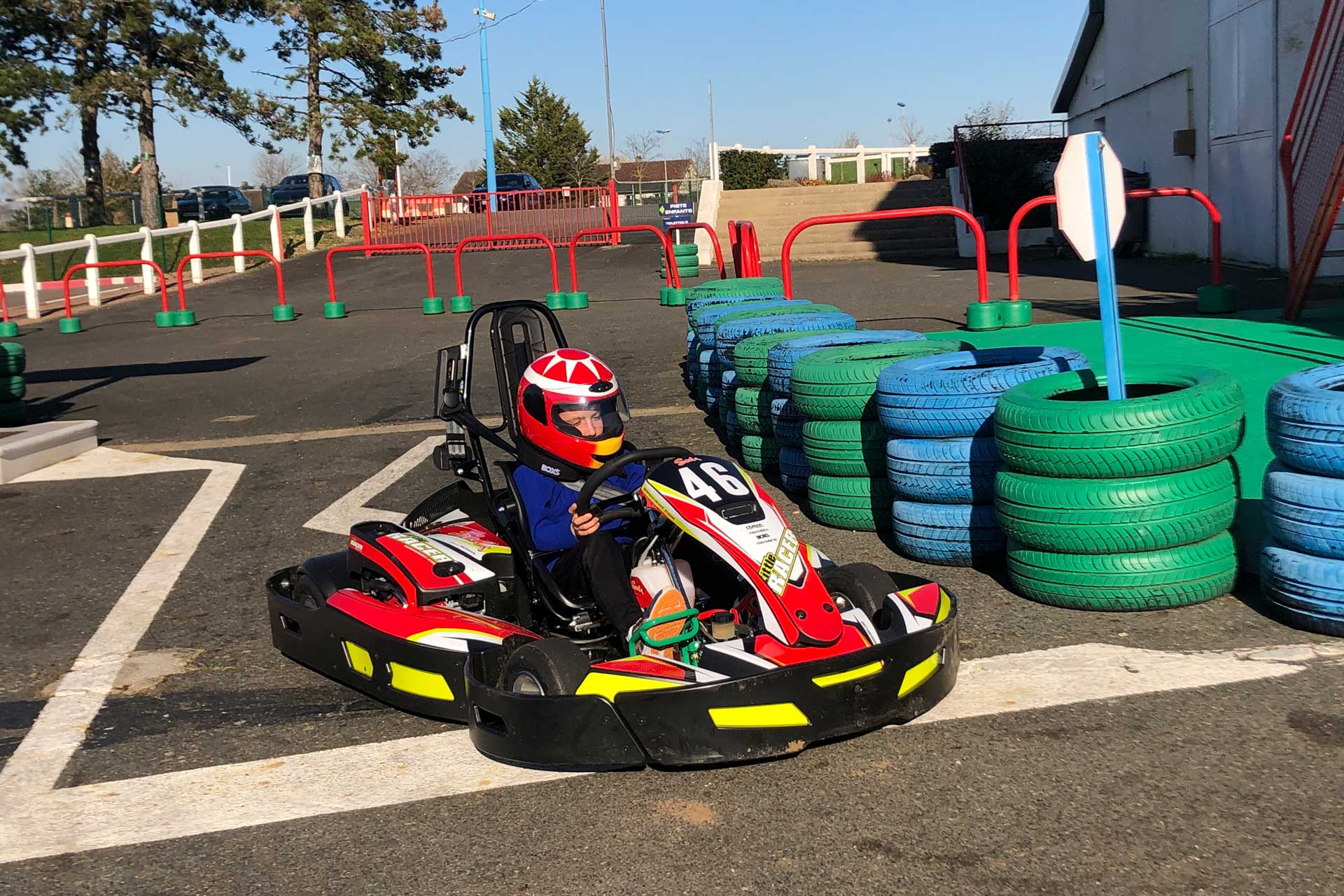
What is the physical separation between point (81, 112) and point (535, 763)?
126 ft

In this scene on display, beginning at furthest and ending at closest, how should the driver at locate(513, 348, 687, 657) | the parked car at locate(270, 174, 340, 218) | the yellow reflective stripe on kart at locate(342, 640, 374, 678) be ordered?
the parked car at locate(270, 174, 340, 218)
the driver at locate(513, 348, 687, 657)
the yellow reflective stripe on kart at locate(342, 640, 374, 678)

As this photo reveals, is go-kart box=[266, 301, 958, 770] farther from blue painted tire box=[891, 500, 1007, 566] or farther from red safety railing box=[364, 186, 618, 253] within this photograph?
red safety railing box=[364, 186, 618, 253]

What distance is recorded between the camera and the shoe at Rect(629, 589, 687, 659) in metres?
4.20

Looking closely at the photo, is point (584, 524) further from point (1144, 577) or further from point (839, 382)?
point (839, 382)

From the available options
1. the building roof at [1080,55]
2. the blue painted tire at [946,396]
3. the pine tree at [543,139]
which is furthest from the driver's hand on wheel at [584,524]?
the pine tree at [543,139]

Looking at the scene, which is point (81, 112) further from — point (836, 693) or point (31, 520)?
point (836, 693)

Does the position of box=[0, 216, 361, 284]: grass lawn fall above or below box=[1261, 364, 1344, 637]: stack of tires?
above

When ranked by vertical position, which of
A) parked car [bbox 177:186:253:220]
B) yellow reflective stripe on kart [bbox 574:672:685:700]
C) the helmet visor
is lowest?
yellow reflective stripe on kart [bbox 574:672:685:700]

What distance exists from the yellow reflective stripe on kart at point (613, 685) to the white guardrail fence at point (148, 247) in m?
20.8

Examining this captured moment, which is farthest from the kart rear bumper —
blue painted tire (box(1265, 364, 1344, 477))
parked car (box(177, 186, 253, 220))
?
parked car (box(177, 186, 253, 220))

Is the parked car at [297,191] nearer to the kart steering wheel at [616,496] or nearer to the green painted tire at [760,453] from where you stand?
the green painted tire at [760,453]

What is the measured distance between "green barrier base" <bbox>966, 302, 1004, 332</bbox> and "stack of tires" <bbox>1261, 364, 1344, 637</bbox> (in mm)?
8309

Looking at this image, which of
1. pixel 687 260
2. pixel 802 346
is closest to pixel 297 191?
pixel 687 260

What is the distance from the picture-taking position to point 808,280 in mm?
21031
